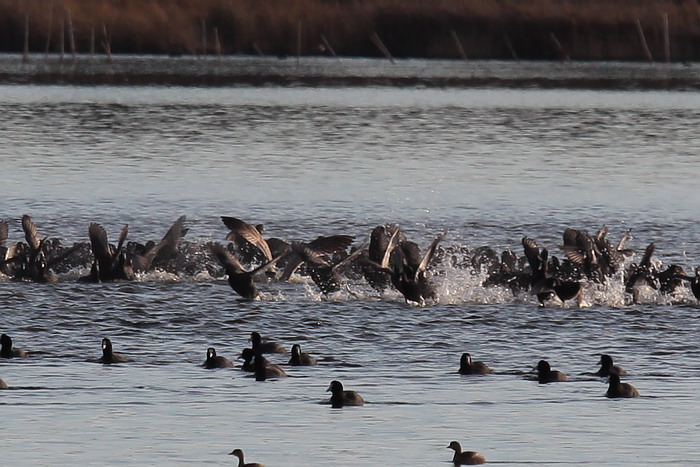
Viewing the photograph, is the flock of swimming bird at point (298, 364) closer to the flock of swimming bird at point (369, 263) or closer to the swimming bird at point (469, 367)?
the swimming bird at point (469, 367)

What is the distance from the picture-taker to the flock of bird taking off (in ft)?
70.1

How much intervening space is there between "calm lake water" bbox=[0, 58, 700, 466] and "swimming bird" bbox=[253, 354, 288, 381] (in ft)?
0.43

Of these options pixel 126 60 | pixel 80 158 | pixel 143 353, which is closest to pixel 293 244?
pixel 143 353

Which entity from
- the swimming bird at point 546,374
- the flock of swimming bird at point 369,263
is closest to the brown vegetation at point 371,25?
the flock of swimming bird at point 369,263

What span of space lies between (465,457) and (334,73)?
2808 inches

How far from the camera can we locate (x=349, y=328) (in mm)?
19328

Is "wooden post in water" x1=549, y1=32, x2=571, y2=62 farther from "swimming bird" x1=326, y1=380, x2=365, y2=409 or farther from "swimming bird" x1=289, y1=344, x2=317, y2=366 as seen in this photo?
"swimming bird" x1=326, y1=380, x2=365, y2=409

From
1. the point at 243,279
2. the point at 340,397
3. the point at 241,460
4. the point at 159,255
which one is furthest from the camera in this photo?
the point at 159,255

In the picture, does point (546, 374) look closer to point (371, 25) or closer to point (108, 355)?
point (108, 355)

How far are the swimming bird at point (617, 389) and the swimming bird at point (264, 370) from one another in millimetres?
3209

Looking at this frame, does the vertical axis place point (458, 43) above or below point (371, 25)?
below

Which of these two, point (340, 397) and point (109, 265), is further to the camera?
point (109, 265)

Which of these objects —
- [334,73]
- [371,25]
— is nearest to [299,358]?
[371,25]

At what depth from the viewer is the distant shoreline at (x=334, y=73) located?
76.1 meters
